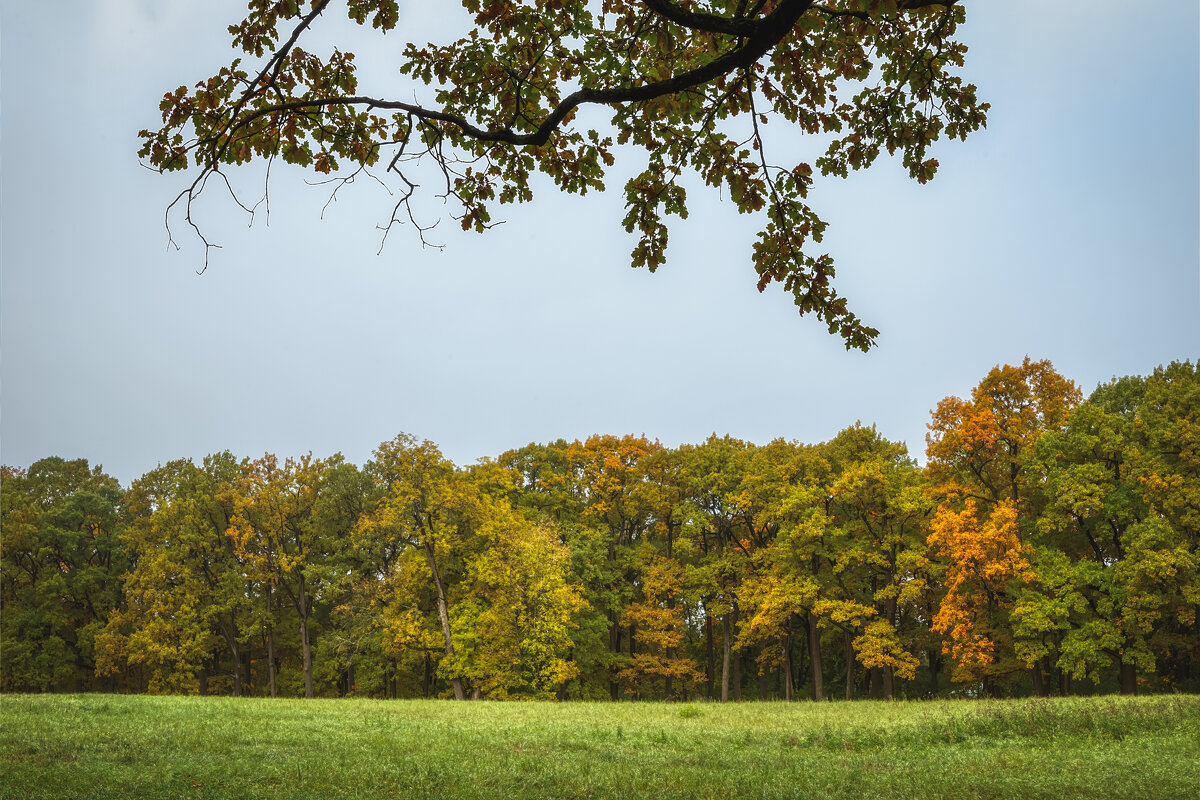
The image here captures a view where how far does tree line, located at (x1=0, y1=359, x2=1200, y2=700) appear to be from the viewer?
28.4 metres

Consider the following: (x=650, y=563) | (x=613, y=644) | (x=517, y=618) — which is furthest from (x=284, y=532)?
(x=650, y=563)

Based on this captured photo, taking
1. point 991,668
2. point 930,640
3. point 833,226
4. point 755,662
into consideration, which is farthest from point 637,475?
point 833,226

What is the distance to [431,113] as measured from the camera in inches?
230

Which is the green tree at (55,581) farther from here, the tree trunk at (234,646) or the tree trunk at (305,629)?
the tree trunk at (305,629)

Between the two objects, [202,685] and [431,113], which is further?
[202,685]

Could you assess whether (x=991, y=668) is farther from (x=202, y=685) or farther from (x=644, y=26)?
(x=202, y=685)

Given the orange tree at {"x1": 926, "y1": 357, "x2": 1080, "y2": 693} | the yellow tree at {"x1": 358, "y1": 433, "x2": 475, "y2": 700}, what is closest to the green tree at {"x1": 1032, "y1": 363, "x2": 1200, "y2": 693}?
the orange tree at {"x1": 926, "y1": 357, "x2": 1080, "y2": 693}

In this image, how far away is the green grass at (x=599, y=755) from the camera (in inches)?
364

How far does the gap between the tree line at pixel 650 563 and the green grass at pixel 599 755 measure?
12.4 meters

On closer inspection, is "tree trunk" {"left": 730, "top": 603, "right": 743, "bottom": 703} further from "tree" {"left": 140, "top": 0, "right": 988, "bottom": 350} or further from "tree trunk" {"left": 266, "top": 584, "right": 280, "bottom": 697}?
"tree" {"left": 140, "top": 0, "right": 988, "bottom": 350}

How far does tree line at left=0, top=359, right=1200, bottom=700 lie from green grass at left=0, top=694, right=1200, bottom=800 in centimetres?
1239

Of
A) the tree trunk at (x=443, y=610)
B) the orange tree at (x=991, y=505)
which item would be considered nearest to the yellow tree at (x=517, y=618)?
the tree trunk at (x=443, y=610)

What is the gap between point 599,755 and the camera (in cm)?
1265

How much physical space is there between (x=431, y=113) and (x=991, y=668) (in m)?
33.5
